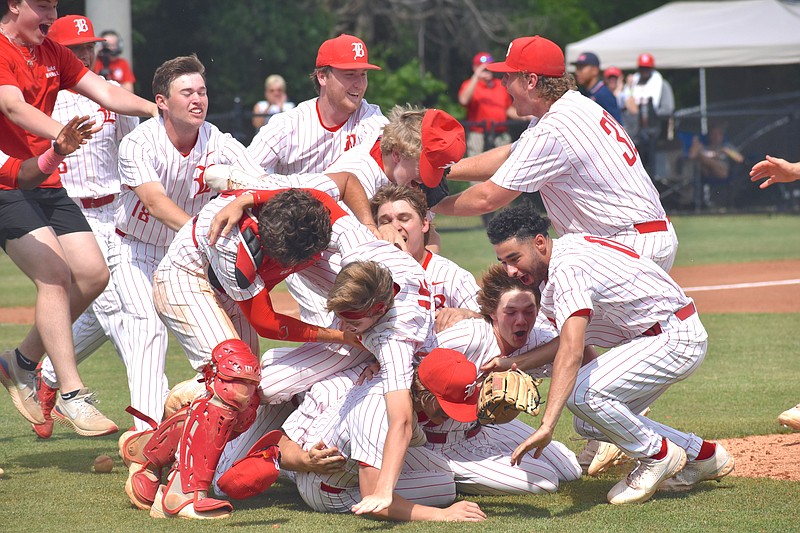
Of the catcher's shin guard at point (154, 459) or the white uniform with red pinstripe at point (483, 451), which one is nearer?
the catcher's shin guard at point (154, 459)

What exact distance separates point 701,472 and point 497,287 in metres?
1.22

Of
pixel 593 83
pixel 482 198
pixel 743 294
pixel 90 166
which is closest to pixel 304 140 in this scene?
pixel 482 198

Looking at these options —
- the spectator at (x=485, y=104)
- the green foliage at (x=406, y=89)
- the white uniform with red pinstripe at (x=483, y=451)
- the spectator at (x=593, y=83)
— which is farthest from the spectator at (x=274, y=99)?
the white uniform with red pinstripe at (x=483, y=451)

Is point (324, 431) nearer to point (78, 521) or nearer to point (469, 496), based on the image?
point (469, 496)

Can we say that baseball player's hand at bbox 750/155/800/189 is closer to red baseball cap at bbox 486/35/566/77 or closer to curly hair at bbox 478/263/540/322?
red baseball cap at bbox 486/35/566/77

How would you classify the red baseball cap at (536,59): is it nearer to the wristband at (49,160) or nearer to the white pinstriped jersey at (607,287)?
the white pinstriped jersey at (607,287)

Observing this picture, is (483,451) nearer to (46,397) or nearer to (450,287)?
(450,287)

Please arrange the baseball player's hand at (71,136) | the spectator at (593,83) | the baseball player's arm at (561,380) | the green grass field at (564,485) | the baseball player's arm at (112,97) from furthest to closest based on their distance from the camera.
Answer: the spectator at (593,83)
the baseball player's arm at (112,97)
the baseball player's hand at (71,136)
the green grass field at (564,485)
the baseball player's arm at (561,380)

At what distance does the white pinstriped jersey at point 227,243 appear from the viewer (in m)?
4.61

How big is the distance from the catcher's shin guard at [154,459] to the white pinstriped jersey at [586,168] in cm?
193

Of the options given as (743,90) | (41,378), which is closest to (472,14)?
(743,90)

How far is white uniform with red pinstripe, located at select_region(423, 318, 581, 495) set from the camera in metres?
4.79

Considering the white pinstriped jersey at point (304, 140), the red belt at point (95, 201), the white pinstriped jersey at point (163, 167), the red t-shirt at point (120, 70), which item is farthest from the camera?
the red t-shirt at point (120, 70)

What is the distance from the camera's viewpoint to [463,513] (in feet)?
14.2
